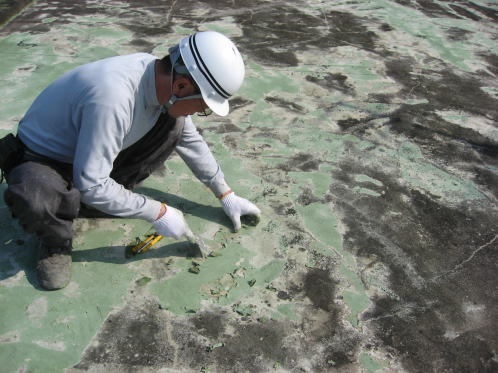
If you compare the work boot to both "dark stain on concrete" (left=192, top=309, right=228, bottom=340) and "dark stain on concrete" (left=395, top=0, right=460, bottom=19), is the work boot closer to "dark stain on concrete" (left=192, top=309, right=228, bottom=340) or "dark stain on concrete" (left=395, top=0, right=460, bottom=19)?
"dark stain on concrete" (left=192, top=309, right=228, bottom=340)

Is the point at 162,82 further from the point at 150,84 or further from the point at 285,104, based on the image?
the point at 285,104

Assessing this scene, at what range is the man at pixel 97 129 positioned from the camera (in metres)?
1.84

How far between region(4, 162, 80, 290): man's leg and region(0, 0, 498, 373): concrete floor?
0.38 feet

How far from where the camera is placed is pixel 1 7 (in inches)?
203

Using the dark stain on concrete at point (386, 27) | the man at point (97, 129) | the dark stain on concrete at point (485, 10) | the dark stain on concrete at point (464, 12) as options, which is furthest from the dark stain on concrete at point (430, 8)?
the man at point (97, 129)

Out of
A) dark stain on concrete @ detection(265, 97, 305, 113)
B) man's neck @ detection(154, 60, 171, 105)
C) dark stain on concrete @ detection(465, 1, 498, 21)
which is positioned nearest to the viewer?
man's neck @ detection(154, 60, 171, 105)

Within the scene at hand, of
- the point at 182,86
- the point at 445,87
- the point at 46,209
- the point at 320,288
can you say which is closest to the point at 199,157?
the point at 182,86

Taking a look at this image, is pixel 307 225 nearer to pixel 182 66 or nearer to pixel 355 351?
pixel 355 351

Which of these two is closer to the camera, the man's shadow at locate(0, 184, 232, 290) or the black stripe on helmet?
the black stripe on helmet

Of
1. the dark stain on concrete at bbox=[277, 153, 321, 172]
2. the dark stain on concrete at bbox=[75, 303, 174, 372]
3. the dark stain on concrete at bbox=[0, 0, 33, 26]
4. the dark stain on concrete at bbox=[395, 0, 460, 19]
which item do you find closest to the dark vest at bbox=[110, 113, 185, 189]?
the dark stain on concrete at bbox=[75, 303, 174, 372]

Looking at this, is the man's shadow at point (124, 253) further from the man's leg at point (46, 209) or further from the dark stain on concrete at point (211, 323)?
the dark stain on concrete at point (211, 323)

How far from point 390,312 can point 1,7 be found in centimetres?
550

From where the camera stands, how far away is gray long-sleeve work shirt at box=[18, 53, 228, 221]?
5.98ft

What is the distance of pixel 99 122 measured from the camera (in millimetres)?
1800
